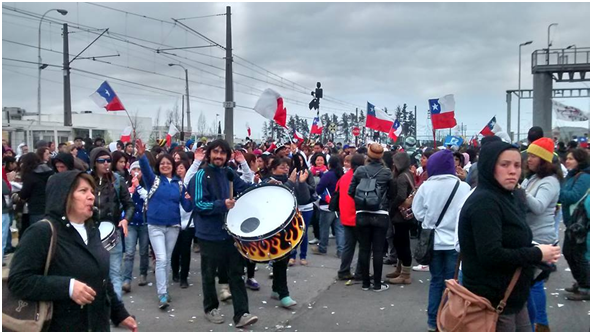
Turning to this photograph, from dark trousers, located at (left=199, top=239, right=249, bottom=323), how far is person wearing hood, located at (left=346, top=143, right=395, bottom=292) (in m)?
1.99

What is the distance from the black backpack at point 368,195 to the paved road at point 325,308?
1161 millimetres

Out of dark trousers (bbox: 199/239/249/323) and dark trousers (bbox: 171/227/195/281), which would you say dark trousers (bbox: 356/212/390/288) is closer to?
dark trousers (bbox: 199/239/249/323)

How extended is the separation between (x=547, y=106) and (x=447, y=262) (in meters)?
28.3

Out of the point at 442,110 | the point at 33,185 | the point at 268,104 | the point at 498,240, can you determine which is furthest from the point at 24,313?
the point at 442,110

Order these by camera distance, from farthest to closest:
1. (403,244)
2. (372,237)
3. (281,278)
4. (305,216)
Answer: (305,216), (403,244), (372,237), (281,278)

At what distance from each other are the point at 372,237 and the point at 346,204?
0.71 m

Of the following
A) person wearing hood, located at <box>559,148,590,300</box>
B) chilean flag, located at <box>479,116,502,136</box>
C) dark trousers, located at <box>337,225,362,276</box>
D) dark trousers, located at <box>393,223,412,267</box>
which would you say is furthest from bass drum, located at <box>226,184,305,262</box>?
chilean flag, located at <box>479,116,502,136</box>

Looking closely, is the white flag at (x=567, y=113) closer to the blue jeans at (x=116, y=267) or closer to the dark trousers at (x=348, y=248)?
the dark trousers at (x=348, y=248)

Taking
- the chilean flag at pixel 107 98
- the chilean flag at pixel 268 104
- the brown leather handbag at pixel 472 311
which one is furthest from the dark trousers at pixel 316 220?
the brown leather handbag at pixel 472 311

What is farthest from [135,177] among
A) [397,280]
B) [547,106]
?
[547,106]

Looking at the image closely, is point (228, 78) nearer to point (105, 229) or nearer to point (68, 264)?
point (105, 229)

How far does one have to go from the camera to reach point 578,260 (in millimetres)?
6719

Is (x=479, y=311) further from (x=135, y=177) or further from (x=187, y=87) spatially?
(x=187, y=87)

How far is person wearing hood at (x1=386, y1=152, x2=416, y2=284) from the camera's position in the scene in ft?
24.4
